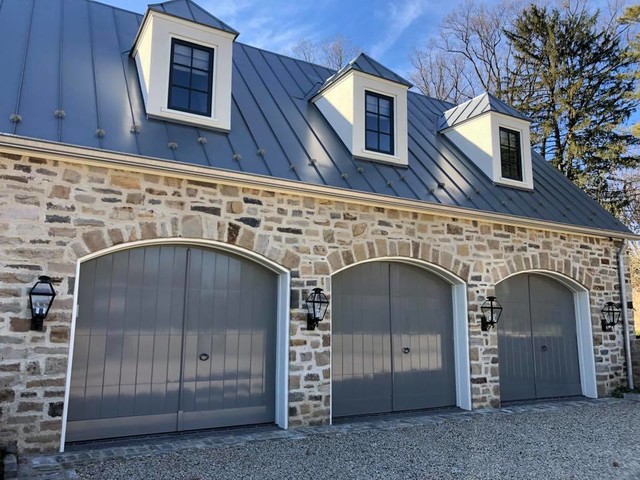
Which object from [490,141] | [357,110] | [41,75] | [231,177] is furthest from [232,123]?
[490,141]

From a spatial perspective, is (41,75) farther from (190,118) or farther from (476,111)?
(476,111)

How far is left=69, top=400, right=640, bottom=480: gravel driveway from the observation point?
4750mm

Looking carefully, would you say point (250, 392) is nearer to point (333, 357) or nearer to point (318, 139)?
point (333, 357)

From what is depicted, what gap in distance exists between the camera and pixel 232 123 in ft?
23.2

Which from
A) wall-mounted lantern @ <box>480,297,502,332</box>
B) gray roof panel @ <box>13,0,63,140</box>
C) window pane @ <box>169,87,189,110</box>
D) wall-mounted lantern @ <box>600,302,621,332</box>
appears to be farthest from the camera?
wall-mounted lantern @ <box>600,302,621,332</box>

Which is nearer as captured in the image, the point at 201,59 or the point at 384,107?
the point at 201,59

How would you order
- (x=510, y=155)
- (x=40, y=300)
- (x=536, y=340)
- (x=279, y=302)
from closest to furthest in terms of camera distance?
1. (x=40, y=300)
2. (x=279, y=302)
3. (x=536, y=340)
4. (x=510, y=155)

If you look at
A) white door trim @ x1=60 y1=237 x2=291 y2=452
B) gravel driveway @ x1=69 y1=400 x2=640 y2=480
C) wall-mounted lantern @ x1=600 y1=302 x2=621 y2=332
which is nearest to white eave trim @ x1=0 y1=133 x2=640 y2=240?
white door trim @ x1=60 y1=237 x2=291 y2=452

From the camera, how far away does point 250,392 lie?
6.45m

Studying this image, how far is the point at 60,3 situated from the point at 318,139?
15.6ft

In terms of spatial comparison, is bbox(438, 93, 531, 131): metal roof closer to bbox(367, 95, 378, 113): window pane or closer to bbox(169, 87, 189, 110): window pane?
bbox(367, 95, 378, 113): window pane

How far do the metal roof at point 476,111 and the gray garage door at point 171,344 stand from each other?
558 cm

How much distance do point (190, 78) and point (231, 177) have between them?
5.96 feet

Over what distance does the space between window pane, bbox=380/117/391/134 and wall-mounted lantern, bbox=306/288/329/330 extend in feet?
10.9
